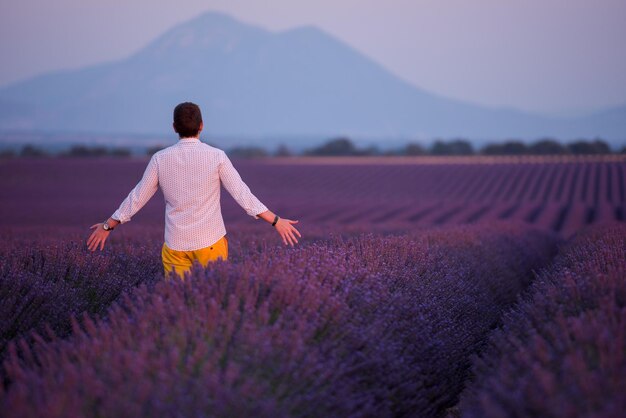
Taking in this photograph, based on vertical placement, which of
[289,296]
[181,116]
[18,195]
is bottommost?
[18,195]

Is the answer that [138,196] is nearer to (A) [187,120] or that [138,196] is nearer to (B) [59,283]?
(A) [187,120]

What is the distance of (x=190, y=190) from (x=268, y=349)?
4.78ft

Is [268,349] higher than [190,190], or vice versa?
[190,190]

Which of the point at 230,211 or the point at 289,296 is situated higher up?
the point at 289,296

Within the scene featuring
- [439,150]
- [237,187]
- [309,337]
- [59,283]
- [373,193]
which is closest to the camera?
[309,337]

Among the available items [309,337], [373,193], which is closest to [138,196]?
[309,337]

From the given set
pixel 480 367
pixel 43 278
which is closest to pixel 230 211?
pixel 43 278

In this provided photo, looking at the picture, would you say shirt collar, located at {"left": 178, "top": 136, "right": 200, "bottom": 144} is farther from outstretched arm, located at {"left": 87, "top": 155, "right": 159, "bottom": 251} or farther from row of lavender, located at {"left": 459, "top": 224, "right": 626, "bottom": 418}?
row of lavender, located at {"left": 459, "top": 224, "right": 626, "bottom": 418}

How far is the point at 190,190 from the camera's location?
417 cm

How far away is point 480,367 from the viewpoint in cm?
340

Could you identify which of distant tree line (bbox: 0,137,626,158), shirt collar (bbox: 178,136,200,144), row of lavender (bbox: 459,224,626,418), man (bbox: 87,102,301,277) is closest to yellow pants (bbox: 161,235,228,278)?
man (bbox: 87,102,301,277)

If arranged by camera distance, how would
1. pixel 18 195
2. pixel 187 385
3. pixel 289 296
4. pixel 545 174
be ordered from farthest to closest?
pixel 545 174 → pixel 18 195 → pixel 289 296 → pixel 187 385

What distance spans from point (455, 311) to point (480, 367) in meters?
1.44

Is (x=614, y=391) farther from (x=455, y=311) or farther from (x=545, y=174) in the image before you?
(x=545, y=174)
